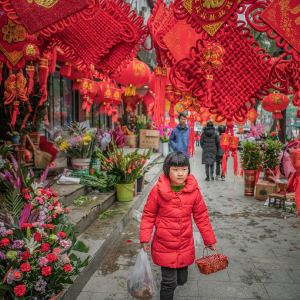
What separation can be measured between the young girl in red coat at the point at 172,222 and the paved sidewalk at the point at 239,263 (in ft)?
1.81

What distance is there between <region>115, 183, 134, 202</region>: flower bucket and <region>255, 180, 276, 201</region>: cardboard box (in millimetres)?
2898

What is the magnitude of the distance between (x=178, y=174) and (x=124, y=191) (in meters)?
3.26

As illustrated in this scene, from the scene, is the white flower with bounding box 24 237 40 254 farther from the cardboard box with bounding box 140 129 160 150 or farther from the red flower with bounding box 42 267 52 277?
the cardboard box with bounding box 140 129 160 150

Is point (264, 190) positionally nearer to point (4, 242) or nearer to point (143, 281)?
point (143, 281)

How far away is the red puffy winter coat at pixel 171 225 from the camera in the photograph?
8.18 feet

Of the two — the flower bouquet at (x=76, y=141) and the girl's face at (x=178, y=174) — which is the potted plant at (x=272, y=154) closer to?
the flower bouquet at (x=76, y=141)

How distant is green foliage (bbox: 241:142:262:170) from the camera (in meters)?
6.79

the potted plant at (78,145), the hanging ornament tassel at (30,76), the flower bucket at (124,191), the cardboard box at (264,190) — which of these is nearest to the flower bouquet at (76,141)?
the potted plant at (78,145)

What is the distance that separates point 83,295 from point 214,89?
2.22 metres

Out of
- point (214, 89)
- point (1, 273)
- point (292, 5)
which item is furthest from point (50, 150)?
point (292, 5)

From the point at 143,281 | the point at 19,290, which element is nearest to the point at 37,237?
the point at 19,290

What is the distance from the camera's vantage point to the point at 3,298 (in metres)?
2.06

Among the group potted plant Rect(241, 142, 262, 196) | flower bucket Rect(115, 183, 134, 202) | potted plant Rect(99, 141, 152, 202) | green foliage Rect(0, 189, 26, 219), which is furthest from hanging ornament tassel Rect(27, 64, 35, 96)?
potted plant Rect(241, 142, 262, 196)

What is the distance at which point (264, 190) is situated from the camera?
659cm
